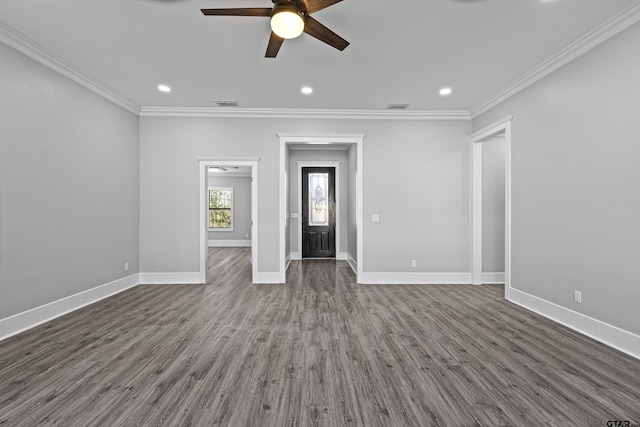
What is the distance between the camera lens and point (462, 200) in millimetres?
4996

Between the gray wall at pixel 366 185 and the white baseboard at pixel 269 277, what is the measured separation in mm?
106

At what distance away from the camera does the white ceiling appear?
247 centimetres

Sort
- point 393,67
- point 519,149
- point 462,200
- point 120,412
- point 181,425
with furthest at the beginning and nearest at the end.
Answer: point 462,200 → point 519,149 → point 393,67 → point 120,412 → point 181,425

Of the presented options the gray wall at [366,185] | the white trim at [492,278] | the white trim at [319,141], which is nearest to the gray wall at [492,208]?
the white trim at [492,278]

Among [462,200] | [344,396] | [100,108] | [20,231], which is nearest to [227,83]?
[100,108]

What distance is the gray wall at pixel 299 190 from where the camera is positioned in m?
7.34

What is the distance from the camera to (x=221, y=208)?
10727 millimetres

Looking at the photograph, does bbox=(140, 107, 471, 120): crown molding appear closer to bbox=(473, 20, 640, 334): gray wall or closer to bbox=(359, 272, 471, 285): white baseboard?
bbox=(473, 20, 640, 334): gray wall

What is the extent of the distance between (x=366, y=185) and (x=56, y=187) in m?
4.31

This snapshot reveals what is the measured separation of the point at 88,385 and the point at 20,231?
200 cm

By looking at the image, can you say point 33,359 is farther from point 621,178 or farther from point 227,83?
point 621,178

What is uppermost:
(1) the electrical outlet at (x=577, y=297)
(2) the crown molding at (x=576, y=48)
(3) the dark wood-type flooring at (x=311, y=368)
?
(2) the crown molding at (x=576, y=48)

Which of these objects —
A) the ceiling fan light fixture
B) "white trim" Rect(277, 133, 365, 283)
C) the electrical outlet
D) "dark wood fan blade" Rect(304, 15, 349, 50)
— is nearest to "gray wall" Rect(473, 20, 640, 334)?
the electrical outlet

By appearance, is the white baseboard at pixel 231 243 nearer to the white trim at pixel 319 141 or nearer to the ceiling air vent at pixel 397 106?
the white trim at pixel 319 141
